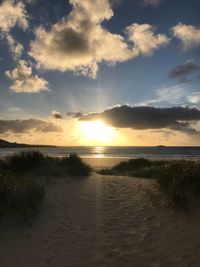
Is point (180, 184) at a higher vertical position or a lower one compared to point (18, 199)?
higher

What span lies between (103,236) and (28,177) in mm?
5781

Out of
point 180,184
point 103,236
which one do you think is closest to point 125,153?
point 180,184

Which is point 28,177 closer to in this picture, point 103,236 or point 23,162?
point 23,162

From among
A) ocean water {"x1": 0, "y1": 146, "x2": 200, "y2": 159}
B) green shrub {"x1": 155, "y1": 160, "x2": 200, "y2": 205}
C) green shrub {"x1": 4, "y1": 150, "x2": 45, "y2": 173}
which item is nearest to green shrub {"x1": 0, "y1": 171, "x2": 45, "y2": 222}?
green shrub {"x1": 155, "y1": 160, "x2": 200, "y2": 205}

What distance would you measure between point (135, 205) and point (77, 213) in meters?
2.21

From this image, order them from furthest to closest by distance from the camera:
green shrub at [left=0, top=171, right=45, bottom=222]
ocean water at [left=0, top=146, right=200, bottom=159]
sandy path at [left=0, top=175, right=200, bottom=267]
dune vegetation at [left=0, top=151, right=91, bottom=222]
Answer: ocean water at [left=0, top=146, right=200, bottom=159] → dune vegetation at [left=0, top=151, right=91, bottom=222] → green shrub at [left=0, top=171, right=45, bottom=222] → sandy path at [left=0, top=175, right=200, bottom=267]

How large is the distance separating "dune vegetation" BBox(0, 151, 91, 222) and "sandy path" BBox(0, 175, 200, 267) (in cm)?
51

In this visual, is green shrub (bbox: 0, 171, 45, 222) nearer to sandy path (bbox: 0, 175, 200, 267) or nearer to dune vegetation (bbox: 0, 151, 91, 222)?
dune vegetation (bbox: 0, 151, 91, 222)

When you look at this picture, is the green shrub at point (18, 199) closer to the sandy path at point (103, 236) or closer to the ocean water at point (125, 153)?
the sandy path at point (103, 236)

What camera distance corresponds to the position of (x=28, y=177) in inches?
484

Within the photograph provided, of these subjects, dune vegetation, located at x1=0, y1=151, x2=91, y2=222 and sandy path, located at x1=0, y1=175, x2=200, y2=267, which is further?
dune vegetation, located at x1=0, y1=151, x2=91, y2=222

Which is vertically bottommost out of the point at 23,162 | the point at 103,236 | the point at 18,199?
the point at 103,236

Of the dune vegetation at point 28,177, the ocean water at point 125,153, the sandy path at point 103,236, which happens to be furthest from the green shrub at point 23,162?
the ocean water at point 125,153

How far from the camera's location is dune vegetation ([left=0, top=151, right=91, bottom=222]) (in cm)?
837
